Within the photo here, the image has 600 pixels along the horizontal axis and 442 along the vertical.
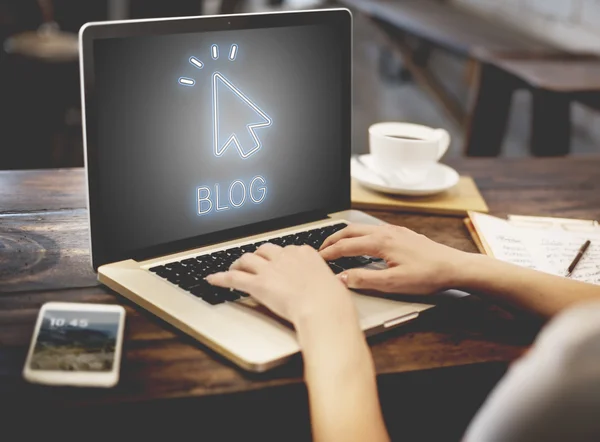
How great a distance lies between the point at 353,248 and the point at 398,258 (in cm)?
6

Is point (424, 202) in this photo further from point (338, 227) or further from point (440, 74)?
point (440, 74)

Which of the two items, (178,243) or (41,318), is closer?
(41,318)

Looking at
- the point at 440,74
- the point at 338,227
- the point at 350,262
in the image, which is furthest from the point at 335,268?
the point at 440,74

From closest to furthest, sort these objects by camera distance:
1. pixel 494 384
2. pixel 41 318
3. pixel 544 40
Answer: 1. pixel 41 318
2. pixel 494 384
3. pixel 544 40

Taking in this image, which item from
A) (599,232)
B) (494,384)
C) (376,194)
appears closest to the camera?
(494,384)

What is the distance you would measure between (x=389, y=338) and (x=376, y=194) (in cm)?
48

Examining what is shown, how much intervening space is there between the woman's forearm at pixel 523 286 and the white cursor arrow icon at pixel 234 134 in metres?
0.34

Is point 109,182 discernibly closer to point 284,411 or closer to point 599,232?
point 284,411

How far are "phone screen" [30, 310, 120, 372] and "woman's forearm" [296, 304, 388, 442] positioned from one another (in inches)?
7.9

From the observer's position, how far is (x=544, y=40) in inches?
141

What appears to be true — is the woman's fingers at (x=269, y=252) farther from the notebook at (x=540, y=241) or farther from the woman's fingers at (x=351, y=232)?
the notebook at (x=540, y=241)

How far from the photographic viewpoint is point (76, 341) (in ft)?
2.57

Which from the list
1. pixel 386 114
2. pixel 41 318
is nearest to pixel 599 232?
pixel 41 318

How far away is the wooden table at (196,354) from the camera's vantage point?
753 millimetres
